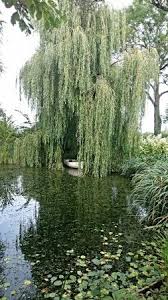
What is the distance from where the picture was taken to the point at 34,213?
505cm

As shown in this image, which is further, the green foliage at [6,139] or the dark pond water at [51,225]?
the green foliage at [6,139]

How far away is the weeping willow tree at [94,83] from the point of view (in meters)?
8.73

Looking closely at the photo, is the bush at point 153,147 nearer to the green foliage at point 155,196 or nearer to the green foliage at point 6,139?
the green foliage at point 155,196

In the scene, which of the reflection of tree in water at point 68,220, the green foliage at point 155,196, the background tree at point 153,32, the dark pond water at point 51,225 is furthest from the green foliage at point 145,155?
the background tree at point 153,32

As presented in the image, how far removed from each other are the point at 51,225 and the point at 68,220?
321mm

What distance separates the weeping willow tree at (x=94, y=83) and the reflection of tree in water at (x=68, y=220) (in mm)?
1546

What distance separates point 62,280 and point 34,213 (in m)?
2.28

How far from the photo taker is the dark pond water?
3.02 meters

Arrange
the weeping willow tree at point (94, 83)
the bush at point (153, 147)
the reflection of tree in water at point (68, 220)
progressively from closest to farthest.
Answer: the reflection of tree in water at point (68, 220) < the weeping willow tree at point (94, 83) < the bush at point (153, 147)

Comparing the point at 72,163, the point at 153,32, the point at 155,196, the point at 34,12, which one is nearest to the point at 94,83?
the point at 72,163

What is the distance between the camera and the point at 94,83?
9.23 m

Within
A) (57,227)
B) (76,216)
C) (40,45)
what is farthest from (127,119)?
(57,227)

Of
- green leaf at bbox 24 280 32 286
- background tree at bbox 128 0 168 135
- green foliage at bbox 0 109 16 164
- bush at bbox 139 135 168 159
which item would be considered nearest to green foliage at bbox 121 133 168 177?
bush at bbox 139 135 168 159

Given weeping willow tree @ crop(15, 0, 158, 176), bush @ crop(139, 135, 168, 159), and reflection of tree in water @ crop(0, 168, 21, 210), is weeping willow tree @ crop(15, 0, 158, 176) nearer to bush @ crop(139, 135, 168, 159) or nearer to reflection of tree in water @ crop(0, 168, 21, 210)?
bush @ crop(139, 135, 168, 159)
